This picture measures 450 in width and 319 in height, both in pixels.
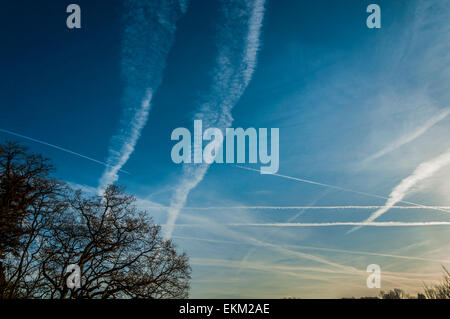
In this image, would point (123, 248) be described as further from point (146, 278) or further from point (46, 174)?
point (46, 174)

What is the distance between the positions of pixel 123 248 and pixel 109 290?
9.16 ft

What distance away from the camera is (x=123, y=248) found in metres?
19.5

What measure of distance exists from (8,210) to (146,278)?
10070mm

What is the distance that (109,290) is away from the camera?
18.1 metres

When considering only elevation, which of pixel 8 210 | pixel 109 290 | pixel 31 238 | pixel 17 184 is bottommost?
pixel 109 290
